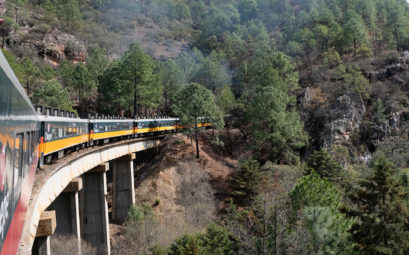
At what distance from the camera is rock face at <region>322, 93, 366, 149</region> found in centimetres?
3922

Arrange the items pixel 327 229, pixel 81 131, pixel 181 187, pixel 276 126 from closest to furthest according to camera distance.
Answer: pixel 327 229, pixel 81 131, pixel 181 187, pixel 276 126

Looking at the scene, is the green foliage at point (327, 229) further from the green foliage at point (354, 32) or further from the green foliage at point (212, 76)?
the green foliage at point (212, 76)

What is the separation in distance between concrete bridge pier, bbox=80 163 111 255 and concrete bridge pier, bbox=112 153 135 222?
5.23 metres

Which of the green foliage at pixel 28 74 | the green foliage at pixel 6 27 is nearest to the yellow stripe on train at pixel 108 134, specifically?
the green foliage at pixel 28 74

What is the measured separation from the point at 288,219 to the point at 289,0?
132 metres

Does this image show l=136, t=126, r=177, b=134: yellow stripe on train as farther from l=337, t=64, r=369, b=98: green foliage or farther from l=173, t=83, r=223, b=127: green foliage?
l=337, t=64, r=369, b=98: green foliage

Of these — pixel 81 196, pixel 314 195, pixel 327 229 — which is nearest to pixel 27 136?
pixel 327 229

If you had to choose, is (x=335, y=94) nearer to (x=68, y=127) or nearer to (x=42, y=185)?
(x=68, y=127)

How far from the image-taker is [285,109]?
45094mm

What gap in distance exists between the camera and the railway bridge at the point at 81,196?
9.64 meters

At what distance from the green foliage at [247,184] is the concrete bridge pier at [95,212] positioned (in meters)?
11.2

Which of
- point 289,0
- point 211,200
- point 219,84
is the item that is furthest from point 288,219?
point 289,0

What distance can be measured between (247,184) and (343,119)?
18.3 m

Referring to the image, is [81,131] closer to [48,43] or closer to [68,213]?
[68,213]
